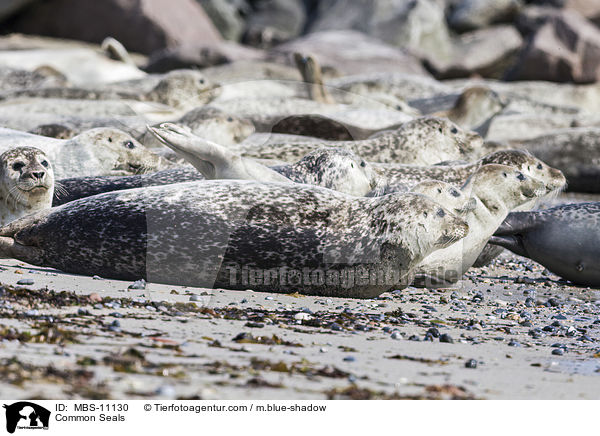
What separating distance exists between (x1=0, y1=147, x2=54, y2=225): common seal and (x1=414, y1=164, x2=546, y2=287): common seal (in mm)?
2668

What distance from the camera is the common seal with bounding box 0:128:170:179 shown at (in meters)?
7.66

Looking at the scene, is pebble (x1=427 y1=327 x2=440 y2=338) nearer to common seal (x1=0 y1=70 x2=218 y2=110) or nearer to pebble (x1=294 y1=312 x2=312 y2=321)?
pebble (x1=294 y1=312 x2=312 y2=321)

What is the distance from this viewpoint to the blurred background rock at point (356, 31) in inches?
926

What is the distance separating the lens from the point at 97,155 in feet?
25.3

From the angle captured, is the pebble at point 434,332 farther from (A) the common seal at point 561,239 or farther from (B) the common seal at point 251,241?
(A) the common seal at point 561,239

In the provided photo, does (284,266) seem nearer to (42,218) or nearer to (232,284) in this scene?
(232,284)

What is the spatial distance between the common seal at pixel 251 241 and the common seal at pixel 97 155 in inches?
89.5

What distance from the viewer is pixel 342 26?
29.2 meters

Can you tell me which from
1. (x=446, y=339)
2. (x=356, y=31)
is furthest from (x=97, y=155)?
(x=356, y=31)

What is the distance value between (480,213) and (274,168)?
1718mm

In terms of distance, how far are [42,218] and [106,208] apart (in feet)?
1.72
